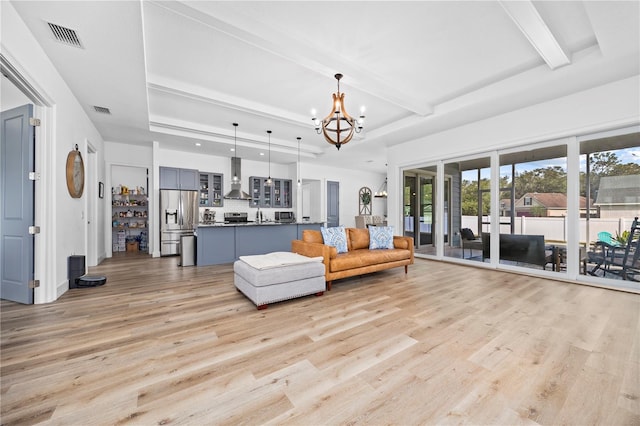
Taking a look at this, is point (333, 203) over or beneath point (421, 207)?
over

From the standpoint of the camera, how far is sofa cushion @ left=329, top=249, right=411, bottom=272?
373cm

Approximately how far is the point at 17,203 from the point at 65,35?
2.04m

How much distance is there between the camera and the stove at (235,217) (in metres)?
7.09

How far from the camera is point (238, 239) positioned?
575cm

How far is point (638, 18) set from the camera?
7.97 feet

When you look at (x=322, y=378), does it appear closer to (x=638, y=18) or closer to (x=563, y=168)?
(x=638, y=18)

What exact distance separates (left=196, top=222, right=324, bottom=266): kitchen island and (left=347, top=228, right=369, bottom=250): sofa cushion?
2201 millimetres

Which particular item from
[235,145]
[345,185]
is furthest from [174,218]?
[345,185]

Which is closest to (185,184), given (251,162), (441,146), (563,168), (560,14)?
(251,162)

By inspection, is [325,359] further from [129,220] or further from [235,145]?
[129,220]

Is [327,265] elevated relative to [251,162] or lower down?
lower down

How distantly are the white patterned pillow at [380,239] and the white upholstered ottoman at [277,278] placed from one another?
1.53 meters

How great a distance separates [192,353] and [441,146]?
5619 mm

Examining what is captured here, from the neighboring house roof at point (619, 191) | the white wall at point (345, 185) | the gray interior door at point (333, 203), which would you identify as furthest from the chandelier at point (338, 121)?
the gray interior door at point (333, 203)
